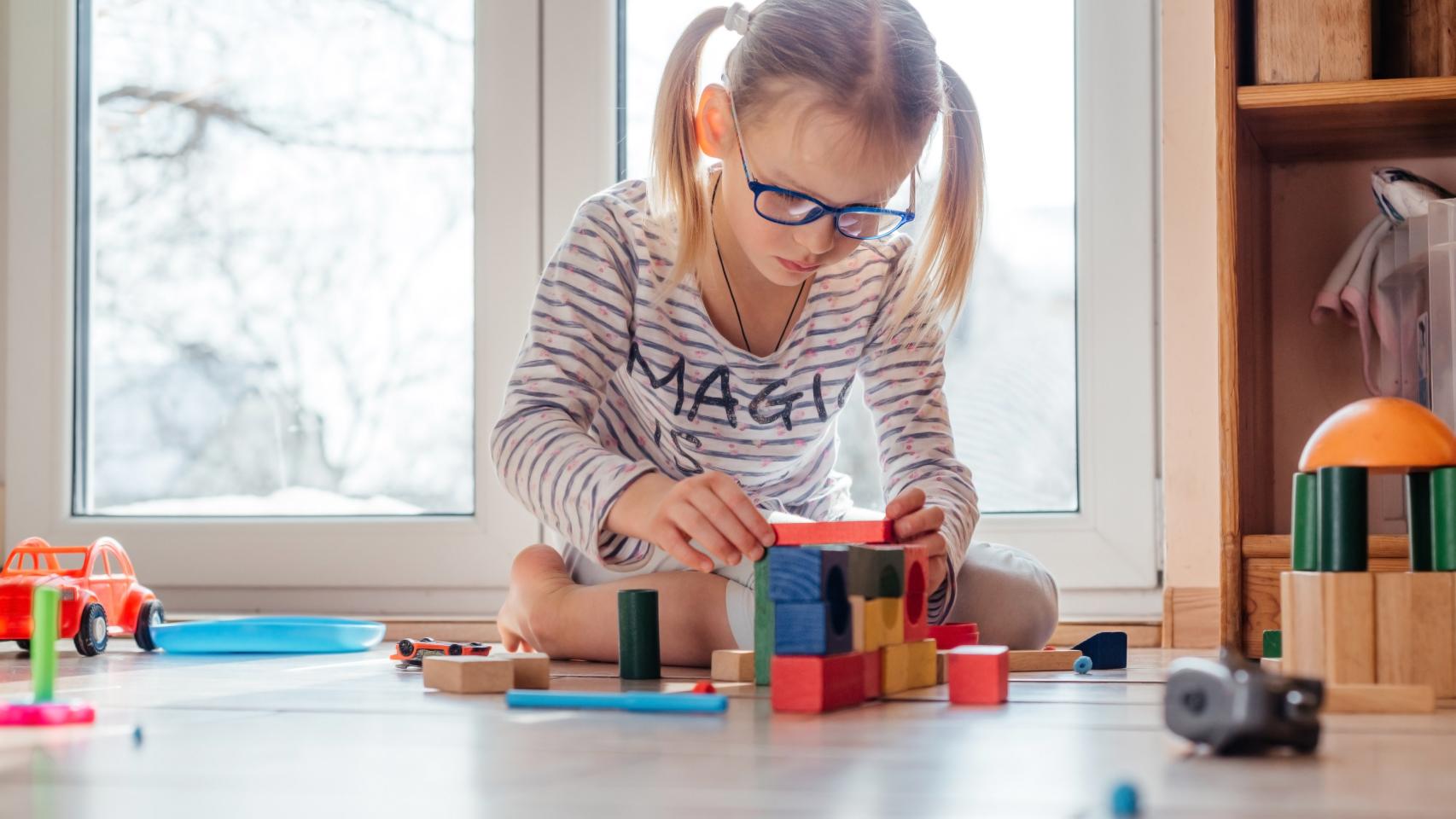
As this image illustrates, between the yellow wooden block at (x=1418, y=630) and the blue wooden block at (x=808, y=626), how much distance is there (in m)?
0.32

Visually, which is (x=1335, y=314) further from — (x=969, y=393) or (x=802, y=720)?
(x=802, y=720)

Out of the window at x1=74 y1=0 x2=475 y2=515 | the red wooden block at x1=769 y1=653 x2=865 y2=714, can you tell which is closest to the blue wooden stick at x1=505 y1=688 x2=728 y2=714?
the red wooden block at x1=769 y1=653 x2=865 y2=714

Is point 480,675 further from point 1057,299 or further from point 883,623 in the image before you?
point 1057,299

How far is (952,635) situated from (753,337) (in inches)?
14.5

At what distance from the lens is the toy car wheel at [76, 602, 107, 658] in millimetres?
1350

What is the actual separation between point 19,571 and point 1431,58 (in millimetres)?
1474

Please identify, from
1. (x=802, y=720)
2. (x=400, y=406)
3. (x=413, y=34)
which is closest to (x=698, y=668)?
(x=802, y=720)

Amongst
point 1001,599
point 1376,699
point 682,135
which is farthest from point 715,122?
point 1376,699

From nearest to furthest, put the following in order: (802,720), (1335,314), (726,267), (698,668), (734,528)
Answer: (802,720)
(734,528)
(698,668)
(726,267)
(1335,314)

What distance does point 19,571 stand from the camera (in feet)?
4.66

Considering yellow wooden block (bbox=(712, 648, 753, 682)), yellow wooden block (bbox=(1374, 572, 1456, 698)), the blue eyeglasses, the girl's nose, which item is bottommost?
yellow wooden block (bbox=(712, 648, 753, 682))

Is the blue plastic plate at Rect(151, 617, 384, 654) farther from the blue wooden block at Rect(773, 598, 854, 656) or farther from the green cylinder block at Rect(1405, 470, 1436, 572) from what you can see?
the green cylinder block at Rect(1405, 470, 1436, 572)

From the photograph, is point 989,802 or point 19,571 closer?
point 989,802

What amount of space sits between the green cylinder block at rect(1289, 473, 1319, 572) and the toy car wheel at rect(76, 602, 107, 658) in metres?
1.06
